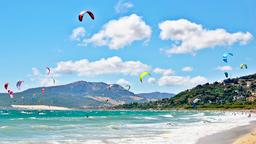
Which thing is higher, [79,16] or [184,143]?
[79,16]

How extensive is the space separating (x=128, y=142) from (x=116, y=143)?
3.16ft

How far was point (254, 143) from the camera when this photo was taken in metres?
27.5

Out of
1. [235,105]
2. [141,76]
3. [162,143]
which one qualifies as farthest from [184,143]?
[235,105]

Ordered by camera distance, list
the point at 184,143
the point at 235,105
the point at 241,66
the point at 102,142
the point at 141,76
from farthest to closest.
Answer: the point at 235,105 → the point at 241,66 → the point at 141,76 → the point at 102,142 → the point at 184,143

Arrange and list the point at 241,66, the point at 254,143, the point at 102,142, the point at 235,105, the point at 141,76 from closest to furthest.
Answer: the point at 254,143, the point at 102,142, the point at 141,76, the point at 241,66, the point at 235,105

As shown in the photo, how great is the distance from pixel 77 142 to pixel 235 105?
17248 centimetres

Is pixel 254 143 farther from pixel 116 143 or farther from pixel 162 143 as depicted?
pixel 116 143

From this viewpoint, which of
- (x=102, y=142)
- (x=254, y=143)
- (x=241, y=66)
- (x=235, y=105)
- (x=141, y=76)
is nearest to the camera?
(x=254, y=143)

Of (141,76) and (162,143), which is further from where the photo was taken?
(141,76)

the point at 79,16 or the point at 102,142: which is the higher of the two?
the point at 79,16

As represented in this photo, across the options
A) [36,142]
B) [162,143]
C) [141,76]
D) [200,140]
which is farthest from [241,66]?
[36,142]

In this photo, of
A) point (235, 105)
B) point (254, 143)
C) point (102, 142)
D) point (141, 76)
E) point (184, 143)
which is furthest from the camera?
point (235, 105)

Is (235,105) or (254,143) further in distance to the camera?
(235,105)

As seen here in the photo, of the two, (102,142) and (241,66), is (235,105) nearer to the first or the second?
(241,66)
